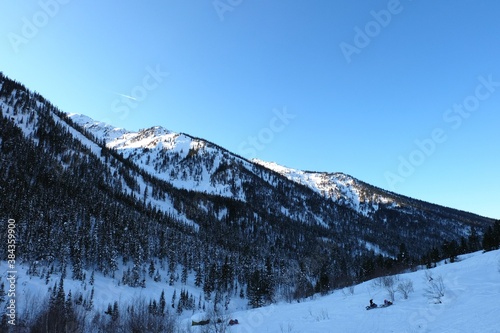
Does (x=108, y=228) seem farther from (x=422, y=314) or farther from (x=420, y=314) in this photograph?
(x=422, y=314)

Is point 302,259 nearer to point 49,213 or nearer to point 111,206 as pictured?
point 111,206

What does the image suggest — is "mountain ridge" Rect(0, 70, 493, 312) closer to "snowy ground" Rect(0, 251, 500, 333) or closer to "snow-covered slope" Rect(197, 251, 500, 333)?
"snowy ground" Rect(0, 251, 500, 333)

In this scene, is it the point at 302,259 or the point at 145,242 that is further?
the point at 302,259

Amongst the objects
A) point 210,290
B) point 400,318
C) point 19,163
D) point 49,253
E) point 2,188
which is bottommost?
point 210,290

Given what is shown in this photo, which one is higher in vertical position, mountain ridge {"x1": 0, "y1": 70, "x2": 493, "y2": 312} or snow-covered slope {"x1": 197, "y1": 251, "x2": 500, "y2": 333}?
mountain ridge {"x1": 0, "y1": 70, "x2": 493, "y2": 312}

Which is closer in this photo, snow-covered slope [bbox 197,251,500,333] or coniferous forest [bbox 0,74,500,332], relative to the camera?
snow-covered slope [bbox 197,251,500,333]

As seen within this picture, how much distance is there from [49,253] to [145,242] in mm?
38621

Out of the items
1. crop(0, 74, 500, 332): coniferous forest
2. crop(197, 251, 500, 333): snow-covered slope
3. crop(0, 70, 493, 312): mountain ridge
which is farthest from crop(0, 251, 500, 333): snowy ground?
crop(0, 70, 493, 312): mountain ridge

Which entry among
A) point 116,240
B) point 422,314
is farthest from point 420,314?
point 116,240

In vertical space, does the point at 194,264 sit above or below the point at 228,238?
below

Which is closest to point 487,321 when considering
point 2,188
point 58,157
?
point 2,188

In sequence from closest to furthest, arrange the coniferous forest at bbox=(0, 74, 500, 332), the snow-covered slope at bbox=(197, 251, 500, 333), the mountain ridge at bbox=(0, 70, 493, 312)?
the snow-covered slope at bbox=(197, 251, 500, 333) < the coniferous forest at bbox=(0, 74, 500, 332) < the mountain ridge at bbox=(0, 70, 493, 312)

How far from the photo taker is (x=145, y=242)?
119 m

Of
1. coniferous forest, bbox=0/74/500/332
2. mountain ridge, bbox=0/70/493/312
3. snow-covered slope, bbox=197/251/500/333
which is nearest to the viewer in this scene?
snow-covered slope, bbox=197/251/500/333
